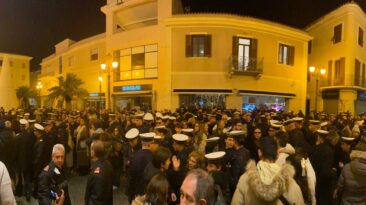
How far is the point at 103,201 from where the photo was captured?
452cm

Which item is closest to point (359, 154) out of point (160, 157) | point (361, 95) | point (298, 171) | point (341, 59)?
point (298, 171)

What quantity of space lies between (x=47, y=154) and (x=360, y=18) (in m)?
31.0

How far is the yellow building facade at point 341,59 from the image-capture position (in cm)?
2750

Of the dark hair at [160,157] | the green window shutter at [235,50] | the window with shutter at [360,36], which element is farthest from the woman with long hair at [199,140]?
the window with shutter at [360,36]

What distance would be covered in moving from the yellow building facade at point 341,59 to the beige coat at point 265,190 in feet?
82.2

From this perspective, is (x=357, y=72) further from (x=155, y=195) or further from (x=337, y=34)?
(x=155, y=195)

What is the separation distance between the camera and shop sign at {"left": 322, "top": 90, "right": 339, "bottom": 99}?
28297 mm

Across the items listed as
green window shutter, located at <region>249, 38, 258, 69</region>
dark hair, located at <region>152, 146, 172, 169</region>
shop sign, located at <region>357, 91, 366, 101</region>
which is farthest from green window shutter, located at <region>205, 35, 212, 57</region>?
dark hair, located at <region>152, 146, 172, 169</region>

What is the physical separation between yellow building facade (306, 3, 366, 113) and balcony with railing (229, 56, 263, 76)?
22.1ft

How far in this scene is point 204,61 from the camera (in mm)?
22453

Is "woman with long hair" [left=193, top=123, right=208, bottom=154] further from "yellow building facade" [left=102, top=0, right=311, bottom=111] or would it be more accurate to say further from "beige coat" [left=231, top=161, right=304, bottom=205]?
"yellow building facade" [left=102, top=0, right=311, bottom=111]

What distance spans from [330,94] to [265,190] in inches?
1146

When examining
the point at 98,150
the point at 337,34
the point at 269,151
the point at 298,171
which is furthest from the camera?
the point at 337,34

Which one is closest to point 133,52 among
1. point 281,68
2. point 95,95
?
point 95,95
